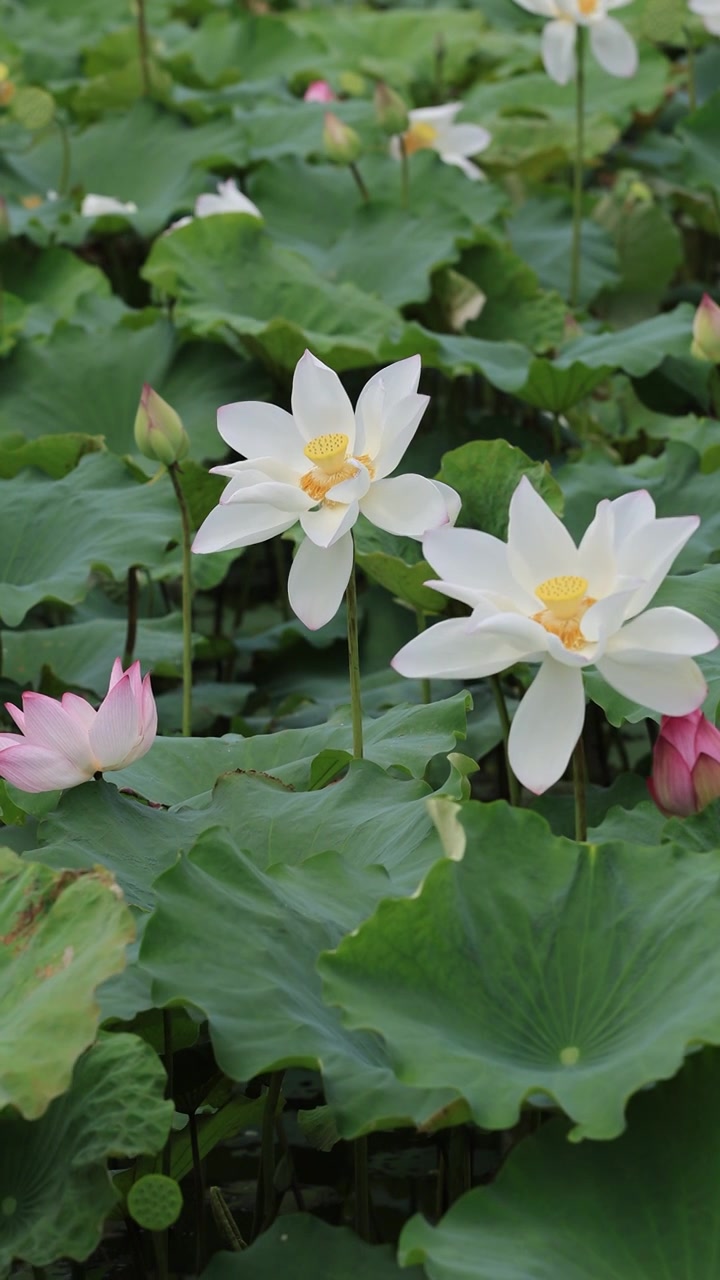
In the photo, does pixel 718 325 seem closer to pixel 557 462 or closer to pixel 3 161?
pixel 557 462

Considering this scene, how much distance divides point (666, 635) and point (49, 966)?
48 cm

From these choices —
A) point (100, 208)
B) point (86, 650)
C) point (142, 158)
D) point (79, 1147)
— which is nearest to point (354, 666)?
point (79, 1147)

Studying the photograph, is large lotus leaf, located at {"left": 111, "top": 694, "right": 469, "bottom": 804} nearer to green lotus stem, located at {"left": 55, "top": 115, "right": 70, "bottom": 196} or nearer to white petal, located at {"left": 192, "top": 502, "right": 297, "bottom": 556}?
white petal, located at {"left": 192, "top": 502, "right": 297, "bottom": 556}

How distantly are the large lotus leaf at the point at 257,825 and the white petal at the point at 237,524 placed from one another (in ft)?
0.69

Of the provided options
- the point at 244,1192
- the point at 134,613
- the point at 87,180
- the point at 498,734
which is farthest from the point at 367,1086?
the point at 87,180

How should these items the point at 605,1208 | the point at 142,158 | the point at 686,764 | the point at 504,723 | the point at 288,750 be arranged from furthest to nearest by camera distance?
the point at 142,158 → the point at 504,723 → the point at 288,750 → the point at 686,764 → the point at 605,1208

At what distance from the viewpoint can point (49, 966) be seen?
1.10m

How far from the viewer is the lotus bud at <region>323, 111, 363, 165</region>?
2778mm

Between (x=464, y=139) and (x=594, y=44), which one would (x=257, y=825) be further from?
(x=464, y=139)

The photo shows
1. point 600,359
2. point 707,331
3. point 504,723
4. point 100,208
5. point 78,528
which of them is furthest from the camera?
point 100,208

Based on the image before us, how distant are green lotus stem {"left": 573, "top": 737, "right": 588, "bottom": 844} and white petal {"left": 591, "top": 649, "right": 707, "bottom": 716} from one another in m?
0.09

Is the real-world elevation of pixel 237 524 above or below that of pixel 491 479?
above

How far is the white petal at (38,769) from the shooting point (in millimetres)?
1248

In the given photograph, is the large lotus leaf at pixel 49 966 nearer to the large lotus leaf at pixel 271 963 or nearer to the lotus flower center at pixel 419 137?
A: the large lotus leaf at pixel 271 963
